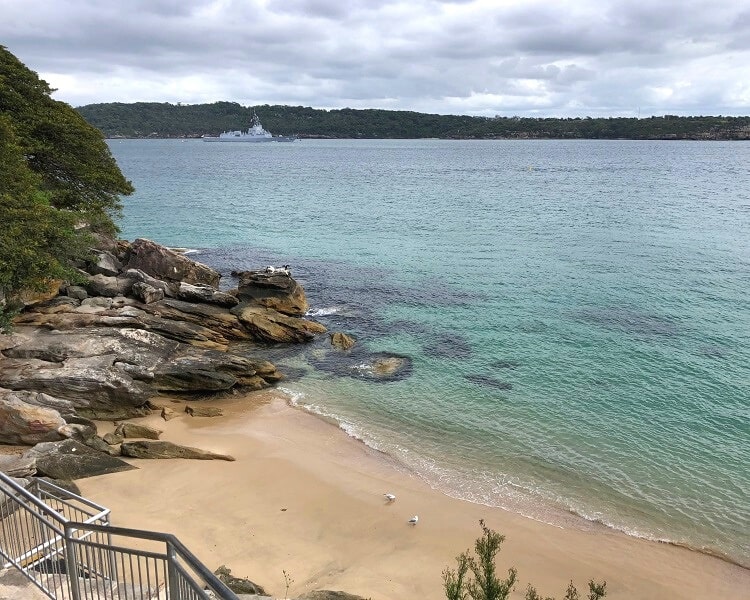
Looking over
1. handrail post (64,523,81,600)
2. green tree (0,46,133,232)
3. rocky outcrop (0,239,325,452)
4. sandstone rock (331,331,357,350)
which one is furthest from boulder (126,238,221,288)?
handrail post (64,523,81,600)

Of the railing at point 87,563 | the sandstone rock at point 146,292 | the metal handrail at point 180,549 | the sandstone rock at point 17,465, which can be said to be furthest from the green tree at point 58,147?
the metal handrail at point 180,549

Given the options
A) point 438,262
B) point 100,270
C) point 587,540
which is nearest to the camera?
point 587,540

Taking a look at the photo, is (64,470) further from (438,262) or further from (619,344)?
(438,262)

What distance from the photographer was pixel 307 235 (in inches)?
2180

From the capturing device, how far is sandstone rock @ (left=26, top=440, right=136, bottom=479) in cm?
1535

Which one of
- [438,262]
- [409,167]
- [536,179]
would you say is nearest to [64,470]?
[438,262]

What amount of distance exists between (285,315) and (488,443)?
44.5 ft

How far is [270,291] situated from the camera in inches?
1203

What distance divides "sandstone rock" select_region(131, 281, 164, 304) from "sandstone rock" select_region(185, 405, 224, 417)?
8030mm

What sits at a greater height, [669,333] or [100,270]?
[100,270]

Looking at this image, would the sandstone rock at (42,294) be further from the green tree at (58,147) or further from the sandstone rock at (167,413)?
the sandstone rock at (167,413)

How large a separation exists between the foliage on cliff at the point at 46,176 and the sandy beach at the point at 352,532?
8741 millimetres

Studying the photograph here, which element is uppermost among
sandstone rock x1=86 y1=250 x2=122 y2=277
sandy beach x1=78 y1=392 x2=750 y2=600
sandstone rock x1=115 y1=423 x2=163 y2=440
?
sandstone rock x1=86 y1=250 x2=122 y2=277

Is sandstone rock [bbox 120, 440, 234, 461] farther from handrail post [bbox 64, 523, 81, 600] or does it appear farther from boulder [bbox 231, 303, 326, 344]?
boulder [bbox 231, 303, 326, 344]
